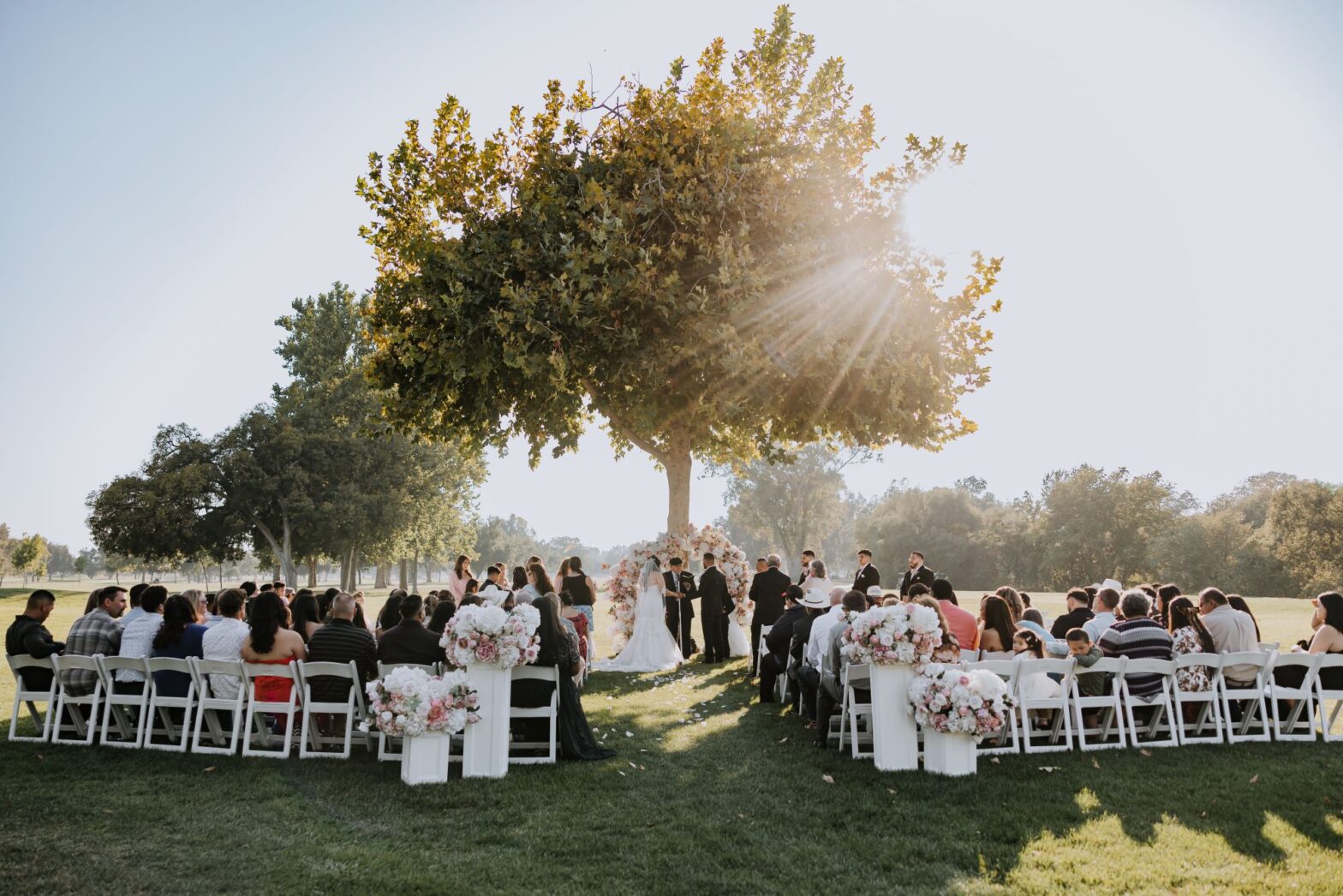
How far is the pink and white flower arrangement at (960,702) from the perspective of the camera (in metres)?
7.81

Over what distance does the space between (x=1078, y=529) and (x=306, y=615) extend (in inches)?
2551

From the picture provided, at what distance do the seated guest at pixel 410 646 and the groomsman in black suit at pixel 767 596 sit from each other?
807cm

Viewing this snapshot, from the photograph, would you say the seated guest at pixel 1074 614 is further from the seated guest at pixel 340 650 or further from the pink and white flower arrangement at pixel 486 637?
the seated guest at pixel 340 650

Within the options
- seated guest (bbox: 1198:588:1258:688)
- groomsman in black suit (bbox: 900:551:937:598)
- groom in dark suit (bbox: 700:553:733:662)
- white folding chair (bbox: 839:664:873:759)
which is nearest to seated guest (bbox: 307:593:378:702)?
white folding chair (bbox: 839:664:873:759)

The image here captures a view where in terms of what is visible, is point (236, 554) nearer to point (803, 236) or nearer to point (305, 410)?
point (305, 410)

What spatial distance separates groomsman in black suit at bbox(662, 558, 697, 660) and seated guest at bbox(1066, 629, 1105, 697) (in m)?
10.0

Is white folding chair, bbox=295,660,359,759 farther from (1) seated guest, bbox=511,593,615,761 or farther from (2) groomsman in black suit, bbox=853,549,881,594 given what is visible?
(2) groomsman in black suit, bbox=853,549,881,594

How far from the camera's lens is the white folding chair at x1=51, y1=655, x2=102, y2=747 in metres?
9.30

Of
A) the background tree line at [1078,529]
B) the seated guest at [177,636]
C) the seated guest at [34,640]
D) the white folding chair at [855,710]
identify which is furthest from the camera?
the background tree line at [1078,529]

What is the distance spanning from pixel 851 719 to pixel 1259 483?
115 m

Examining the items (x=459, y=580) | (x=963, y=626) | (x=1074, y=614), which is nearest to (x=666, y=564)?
(x=459, y=580)

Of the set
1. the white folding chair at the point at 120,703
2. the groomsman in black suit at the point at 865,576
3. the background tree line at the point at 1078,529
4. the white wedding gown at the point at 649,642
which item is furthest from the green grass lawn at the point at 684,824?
the background tree line at the point at 1078,529

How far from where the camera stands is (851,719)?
9.09 meters

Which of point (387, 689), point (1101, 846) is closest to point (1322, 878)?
point (1101, 846)
